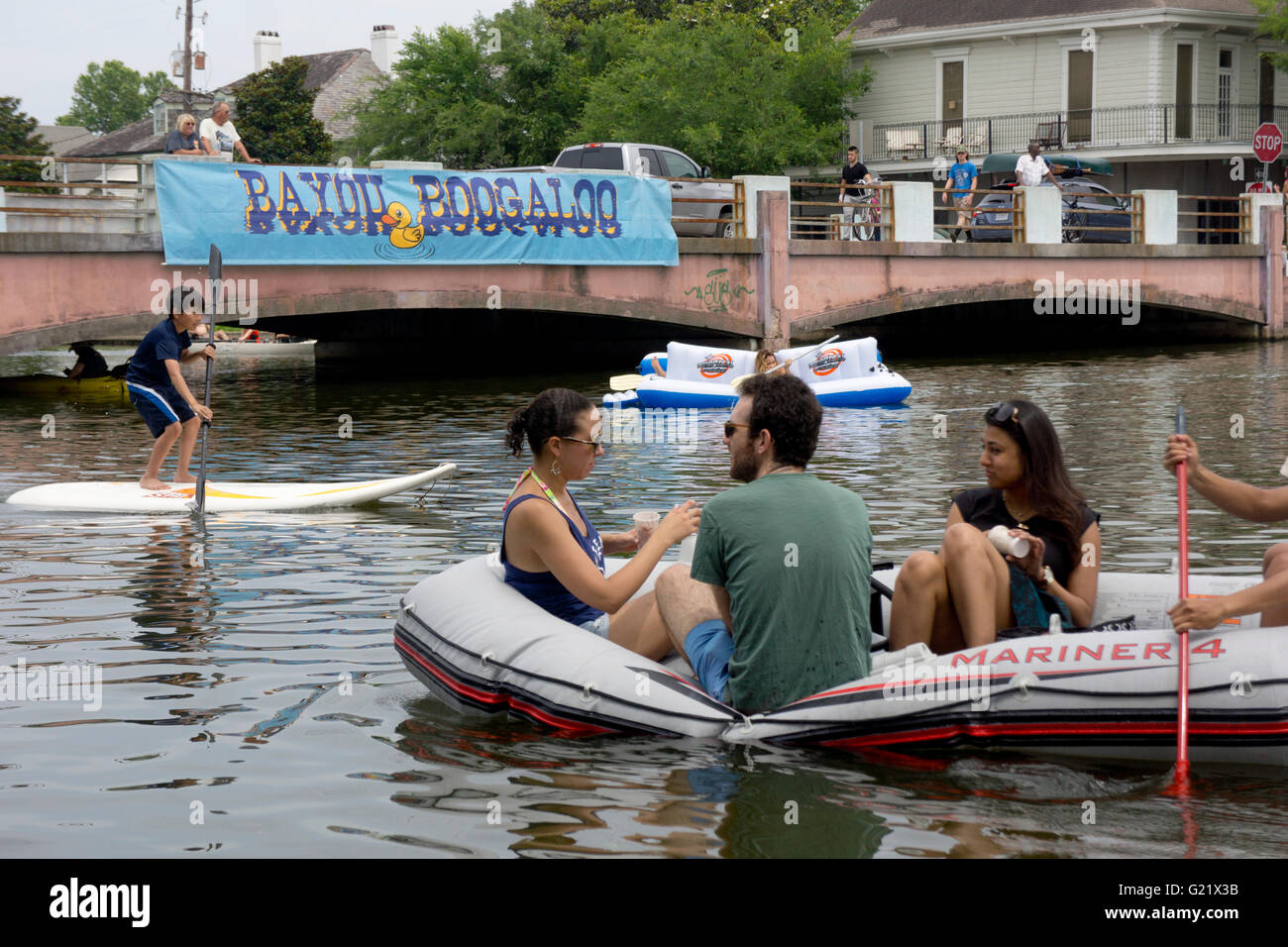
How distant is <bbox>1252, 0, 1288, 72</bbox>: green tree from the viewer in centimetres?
3866

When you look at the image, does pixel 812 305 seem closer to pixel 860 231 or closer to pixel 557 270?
pixel 860 231

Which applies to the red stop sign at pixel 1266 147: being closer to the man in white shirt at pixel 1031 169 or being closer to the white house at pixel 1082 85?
the man in white shirt at pixel 1031 169

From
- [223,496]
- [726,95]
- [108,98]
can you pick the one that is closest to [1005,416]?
[223,496]

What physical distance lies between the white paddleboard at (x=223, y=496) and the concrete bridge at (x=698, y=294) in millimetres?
8783

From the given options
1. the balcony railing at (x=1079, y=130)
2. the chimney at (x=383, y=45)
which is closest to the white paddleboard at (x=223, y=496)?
the balcony railing at (x=1079, y=130)

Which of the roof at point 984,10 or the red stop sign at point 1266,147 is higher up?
the roof at point 984,10

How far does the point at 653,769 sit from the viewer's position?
5.50 m

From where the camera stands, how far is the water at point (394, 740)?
4.88 m

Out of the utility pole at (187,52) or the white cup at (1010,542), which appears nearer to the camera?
the white cup at (1010,542)

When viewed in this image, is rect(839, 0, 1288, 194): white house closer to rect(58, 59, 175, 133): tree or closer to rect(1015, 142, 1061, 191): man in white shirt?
rect(1015, 142, 1061, 191): man in white shirt

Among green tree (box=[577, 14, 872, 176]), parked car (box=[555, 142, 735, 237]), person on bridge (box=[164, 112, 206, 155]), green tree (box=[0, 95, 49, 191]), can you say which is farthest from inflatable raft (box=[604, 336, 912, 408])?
green tree (box=[0, 95, 49, 191])
